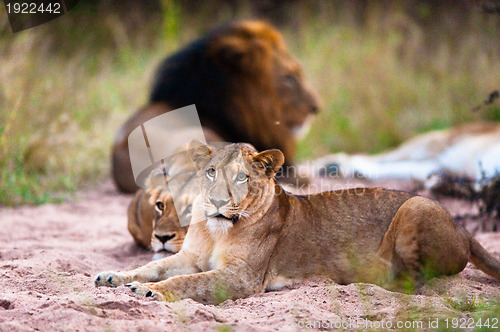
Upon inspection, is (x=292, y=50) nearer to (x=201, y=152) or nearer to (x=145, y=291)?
(x=201, y=152)

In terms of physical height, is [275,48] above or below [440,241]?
above

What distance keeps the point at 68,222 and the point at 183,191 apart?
6.00 ft

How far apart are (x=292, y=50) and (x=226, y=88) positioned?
5.49 meters

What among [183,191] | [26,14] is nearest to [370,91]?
[26,14]

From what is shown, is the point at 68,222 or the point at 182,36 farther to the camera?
the point at 182,36

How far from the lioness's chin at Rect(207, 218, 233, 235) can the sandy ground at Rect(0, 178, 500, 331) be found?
36 cm

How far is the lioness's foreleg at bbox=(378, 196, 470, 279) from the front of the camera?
321cm

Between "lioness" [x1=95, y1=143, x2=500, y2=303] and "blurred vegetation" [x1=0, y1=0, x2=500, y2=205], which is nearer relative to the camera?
"lioness" [x1=95, y1=143, x2=500, y2=303]

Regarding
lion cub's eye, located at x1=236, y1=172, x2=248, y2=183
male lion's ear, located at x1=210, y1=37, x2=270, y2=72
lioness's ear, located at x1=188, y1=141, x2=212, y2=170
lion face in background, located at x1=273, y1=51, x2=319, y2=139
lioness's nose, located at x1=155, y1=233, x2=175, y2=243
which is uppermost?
male lion's ear, located at x1=210, y1=37, x2=270, y2=72

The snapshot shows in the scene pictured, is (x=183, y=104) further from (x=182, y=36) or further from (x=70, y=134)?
(x=182, y=36)

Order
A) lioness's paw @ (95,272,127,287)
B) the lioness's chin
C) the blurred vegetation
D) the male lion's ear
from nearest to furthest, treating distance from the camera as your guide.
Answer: lioness's paw @ (95,272,127,287)
the lioness's chin
the male lion's ear
the blurred vegetation

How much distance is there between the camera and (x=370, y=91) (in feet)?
32.8

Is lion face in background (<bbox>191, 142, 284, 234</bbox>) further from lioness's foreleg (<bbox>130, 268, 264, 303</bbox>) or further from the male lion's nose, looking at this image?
lioness's foreleg (<bbox>130, 268, 264, 303</bbox>)

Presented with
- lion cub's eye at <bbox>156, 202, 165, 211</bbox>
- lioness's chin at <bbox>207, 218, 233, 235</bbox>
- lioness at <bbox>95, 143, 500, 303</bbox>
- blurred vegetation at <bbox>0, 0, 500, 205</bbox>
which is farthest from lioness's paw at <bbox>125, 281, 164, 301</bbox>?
blurred vegetation at <bbox>0, 0, 500, 205</bbox>
